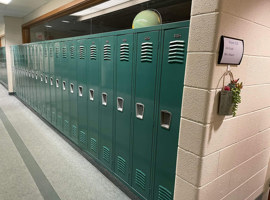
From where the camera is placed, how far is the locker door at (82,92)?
2818 millimetres

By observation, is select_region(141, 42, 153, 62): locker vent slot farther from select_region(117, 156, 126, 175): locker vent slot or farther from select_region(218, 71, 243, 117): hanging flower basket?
select_region(117, 156, 126, 175): locker vent slot

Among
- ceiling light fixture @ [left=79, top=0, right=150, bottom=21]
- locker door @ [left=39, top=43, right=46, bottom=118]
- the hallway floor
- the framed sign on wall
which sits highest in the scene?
Result: ceiling light fixture @ [left=79, top=0, right=150, bottom=21]

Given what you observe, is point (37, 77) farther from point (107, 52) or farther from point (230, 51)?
point (230, 51)

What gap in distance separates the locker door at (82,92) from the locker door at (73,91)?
0.43 ft

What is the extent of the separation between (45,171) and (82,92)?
1217 mm

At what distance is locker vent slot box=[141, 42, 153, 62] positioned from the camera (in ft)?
5.72

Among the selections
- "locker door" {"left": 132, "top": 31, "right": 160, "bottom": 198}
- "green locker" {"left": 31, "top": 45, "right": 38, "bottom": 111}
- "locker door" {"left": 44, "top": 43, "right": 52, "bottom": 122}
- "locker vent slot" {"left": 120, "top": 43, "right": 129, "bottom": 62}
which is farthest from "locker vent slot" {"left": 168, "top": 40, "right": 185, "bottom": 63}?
"green locker" {"left": 31, "top": 45, "right": 38, "bottom": 111}

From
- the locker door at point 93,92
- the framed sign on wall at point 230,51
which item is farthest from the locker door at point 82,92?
the framed sign on wall at point 230,51

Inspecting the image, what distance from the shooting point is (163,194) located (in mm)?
1767

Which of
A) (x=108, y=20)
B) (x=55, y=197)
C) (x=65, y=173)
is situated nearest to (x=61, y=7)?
(x=108, y=20)

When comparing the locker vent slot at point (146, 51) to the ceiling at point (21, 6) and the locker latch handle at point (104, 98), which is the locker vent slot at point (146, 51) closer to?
the locker latch handle at point (104, 98)

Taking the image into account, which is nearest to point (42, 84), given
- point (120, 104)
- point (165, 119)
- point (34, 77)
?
point (34, 77)

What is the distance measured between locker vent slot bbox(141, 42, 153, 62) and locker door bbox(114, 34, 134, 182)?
0.57 ft

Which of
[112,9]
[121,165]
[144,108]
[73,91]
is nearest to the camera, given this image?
[144,108]
